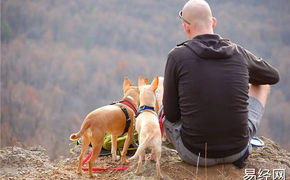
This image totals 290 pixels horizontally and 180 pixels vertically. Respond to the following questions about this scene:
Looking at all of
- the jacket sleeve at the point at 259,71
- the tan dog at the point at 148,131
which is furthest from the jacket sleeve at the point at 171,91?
the jacket sleeve at the point at 259,71

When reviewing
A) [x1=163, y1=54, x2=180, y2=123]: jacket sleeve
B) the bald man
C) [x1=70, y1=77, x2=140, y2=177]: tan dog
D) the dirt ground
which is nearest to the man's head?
the bald man

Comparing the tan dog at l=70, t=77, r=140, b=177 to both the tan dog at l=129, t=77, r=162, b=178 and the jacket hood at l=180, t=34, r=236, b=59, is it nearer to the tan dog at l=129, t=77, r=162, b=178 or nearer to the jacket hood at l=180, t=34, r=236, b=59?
the tan dog at l=129, t=77, r=162, b=178

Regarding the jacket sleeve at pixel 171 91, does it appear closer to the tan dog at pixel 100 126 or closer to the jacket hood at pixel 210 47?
the jacket hood at pixel 210 47

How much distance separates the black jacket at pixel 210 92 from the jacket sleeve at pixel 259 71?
9 centimetres

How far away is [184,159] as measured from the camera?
3.70 metres

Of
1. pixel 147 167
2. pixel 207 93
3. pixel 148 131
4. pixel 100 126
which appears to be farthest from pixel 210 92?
pixel 100 126

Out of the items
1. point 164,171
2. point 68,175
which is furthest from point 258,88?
point 68,175

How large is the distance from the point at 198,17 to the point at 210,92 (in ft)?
2.59

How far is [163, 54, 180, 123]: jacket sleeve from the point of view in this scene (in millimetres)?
3408

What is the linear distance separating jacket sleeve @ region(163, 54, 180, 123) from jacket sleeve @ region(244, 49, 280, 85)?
0.79m

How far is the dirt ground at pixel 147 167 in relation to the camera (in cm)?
358

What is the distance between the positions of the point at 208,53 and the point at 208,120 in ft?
2.08

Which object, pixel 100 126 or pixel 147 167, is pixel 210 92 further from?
pixel 100 126

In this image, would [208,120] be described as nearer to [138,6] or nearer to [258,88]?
[258,88]
